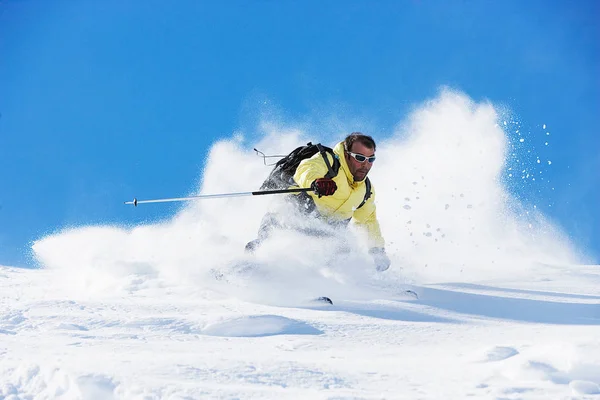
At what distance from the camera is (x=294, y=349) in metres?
3.34

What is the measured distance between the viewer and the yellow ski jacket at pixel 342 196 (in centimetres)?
641

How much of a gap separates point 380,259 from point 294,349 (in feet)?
12.9

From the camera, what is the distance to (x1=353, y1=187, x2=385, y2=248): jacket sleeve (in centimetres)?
733

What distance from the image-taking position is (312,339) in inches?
142

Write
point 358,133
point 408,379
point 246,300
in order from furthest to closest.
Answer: point 358,133, point 246,300, point 408,379

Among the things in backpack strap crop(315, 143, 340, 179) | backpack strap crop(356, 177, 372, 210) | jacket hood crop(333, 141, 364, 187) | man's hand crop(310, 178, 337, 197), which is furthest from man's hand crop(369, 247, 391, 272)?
man's hand crop(310, 178, 337, 197)

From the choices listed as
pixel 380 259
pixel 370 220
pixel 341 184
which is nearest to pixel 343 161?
pixel 341 184

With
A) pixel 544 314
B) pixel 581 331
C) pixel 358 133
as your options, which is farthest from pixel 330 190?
pixel 581 331

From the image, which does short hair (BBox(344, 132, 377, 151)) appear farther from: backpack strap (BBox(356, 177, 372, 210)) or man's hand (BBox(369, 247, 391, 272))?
man's hand (BBox(369, 247, 391, 272))

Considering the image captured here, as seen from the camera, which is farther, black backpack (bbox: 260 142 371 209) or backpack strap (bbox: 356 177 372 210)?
backpack strap (bbox: 356 177 372 210)

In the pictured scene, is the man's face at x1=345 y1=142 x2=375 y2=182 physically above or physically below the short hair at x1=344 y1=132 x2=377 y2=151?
below

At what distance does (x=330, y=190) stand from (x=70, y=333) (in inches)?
124

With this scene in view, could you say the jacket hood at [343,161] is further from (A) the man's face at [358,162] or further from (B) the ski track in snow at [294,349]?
(B) the ski track in snow at [294,349]

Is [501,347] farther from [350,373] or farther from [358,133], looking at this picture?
[358,133]
